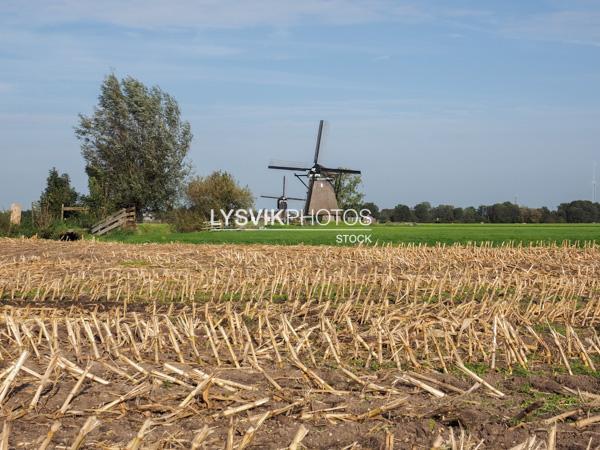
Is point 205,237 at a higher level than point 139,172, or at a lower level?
lower

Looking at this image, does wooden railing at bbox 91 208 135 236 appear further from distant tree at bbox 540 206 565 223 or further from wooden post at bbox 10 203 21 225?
distant tree at bbox 540 206 565 223

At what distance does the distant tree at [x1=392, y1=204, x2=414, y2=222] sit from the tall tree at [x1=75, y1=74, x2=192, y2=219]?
3522 centimetres

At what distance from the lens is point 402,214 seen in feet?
320

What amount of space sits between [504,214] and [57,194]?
5155 cm

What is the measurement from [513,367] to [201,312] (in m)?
6.55

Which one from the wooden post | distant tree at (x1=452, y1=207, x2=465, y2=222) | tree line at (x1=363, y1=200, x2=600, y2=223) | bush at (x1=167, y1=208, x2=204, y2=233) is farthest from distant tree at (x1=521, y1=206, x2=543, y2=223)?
the wooden post

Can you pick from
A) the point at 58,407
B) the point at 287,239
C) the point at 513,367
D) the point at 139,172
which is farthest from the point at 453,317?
the point at 139,172

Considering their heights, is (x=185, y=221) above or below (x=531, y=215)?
below

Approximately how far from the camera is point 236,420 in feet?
23.8

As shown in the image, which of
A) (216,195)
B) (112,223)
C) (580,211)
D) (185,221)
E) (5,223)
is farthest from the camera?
(580,211)

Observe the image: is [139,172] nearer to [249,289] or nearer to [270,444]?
[249,289]

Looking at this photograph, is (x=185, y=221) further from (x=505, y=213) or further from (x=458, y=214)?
(x=458, y=214)

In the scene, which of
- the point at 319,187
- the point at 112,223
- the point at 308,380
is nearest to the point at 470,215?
the point at 319,187

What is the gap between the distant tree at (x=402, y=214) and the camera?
9712cm
